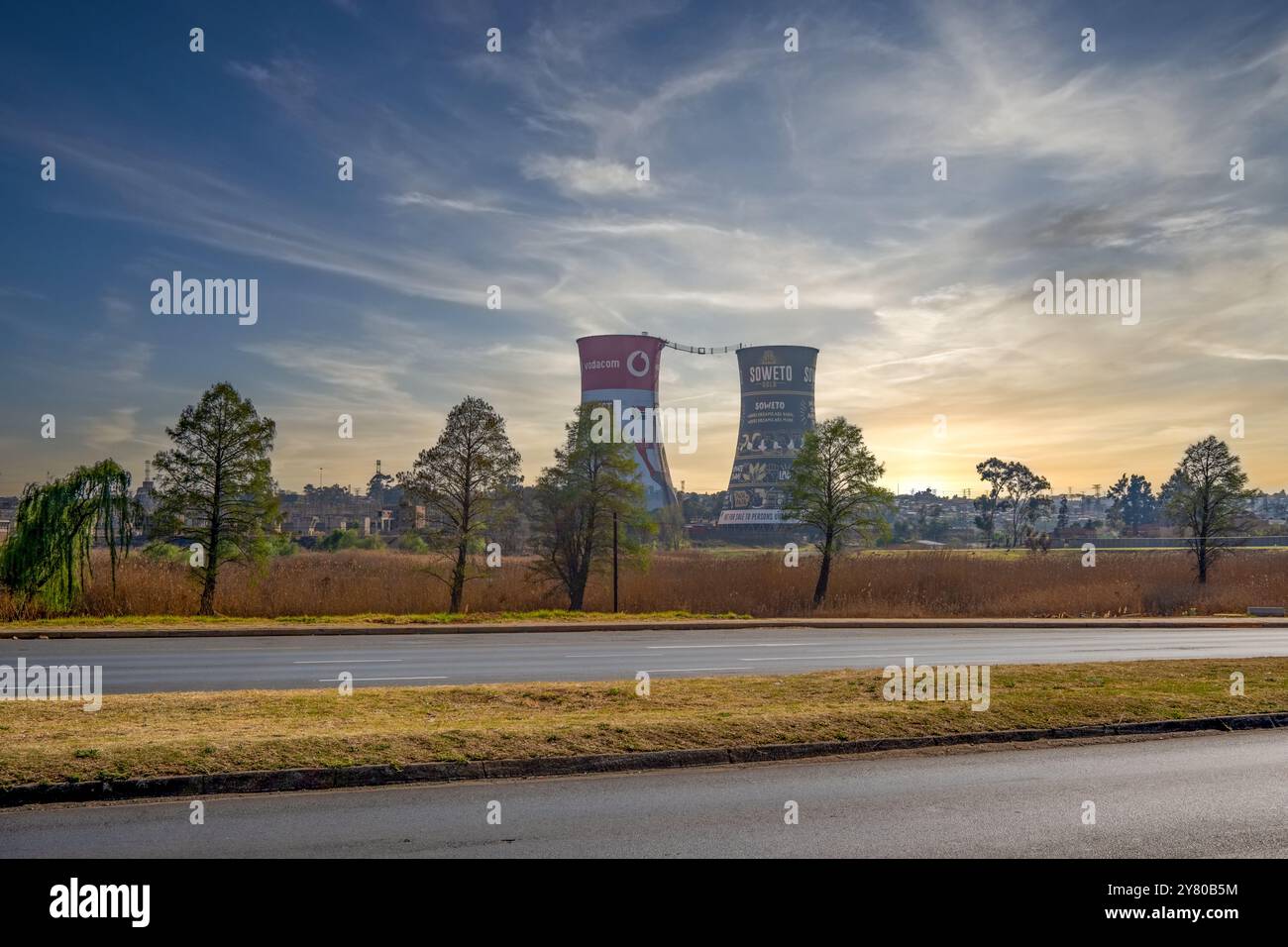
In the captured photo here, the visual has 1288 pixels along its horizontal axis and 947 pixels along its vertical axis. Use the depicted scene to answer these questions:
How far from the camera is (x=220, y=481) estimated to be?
1075 inches

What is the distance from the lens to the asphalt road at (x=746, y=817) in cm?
625

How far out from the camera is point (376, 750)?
27.3ft

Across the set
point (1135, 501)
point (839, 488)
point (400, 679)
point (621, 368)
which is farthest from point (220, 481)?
point (1135, 501)

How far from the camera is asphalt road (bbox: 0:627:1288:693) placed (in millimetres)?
14125

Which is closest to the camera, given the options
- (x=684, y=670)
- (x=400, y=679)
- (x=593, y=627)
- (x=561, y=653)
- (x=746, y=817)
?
(x=746, y=817)

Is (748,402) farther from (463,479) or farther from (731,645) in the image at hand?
(731,645)

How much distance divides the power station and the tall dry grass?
127 feet

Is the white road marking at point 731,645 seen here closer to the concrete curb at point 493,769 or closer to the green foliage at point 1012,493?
the concrete curb at point 493,769

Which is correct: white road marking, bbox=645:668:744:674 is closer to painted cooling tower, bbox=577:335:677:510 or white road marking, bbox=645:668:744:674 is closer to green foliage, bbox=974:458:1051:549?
painted cooling tower, bbox=577:335:677:510

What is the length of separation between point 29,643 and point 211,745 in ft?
41.0

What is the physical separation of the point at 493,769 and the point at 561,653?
968 cm

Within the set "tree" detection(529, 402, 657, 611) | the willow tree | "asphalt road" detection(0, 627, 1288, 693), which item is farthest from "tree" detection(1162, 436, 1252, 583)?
the willow tree
